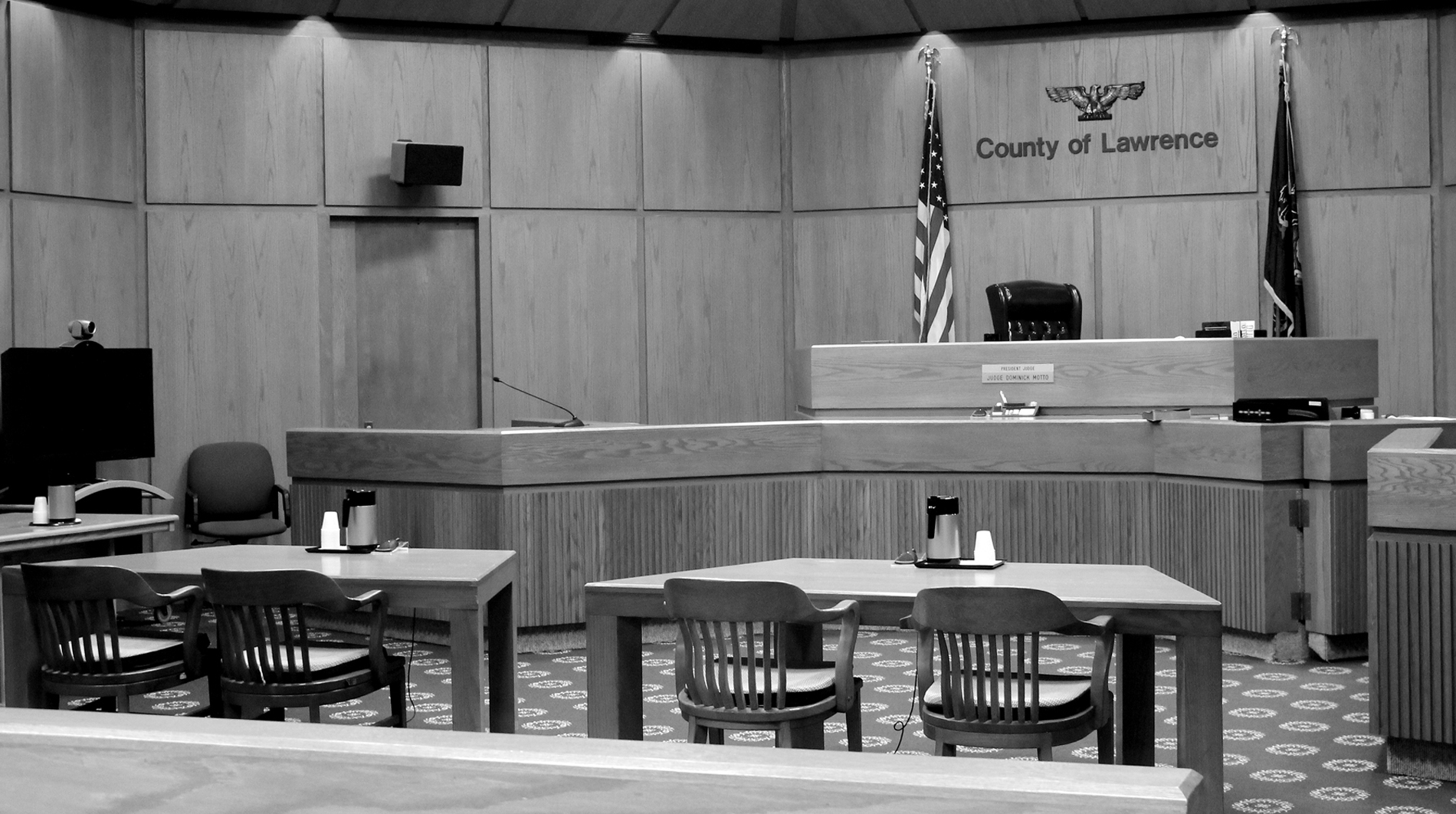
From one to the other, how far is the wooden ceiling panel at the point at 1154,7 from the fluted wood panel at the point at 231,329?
5.21 metres

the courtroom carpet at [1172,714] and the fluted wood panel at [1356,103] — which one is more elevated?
the fluted wood panel at [1356,103]

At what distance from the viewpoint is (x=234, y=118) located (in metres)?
8.76

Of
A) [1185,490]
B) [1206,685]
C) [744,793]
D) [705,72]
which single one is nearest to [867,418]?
[1185,490]

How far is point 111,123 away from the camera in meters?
8.48

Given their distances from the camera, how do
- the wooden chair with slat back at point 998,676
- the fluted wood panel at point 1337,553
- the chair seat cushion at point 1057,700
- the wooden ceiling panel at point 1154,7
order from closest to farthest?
the wooden chair with slat back at point 998,676
the chair seat cushion at point 1057,700
the fluted wood panel at point 1337,553
the wooden ceiling panel at point 1154,7

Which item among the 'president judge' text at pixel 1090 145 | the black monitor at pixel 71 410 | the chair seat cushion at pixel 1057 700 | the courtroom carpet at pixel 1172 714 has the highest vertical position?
the 'president judge' text at pixel 1090 145

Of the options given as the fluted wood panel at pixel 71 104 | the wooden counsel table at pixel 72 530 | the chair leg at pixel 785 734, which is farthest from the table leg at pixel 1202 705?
the fluted wood panel at pixel 71 104

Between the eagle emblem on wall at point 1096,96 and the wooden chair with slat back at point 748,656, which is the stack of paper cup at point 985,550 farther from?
the eagle emblem on wall at point 1096,96

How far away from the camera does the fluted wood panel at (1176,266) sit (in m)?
9.18

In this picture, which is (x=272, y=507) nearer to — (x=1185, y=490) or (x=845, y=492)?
(x=845, y=492)

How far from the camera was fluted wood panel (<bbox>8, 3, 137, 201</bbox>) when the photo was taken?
794cm

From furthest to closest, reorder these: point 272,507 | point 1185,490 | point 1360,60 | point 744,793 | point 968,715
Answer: point 1360,60 → point 272,507 → point 1185,490 → point 968,715 → point 744,793

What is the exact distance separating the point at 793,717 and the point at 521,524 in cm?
325

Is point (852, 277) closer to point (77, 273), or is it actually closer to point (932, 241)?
point (932, 241)
